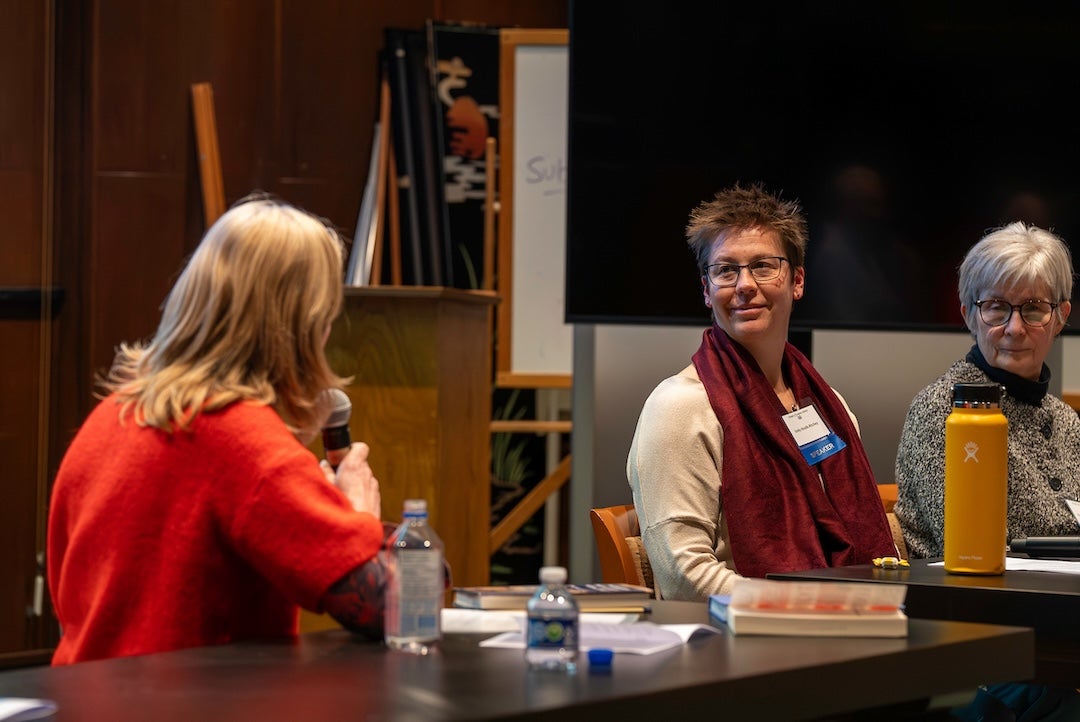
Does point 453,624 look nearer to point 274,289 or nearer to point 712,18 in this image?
point 274,289

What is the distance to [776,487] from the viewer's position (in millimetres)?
2762

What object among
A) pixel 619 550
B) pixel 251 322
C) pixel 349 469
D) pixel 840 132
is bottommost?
pixel 619 550

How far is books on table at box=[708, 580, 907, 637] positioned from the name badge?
1.09 m

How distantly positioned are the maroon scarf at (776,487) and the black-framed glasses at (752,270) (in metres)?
0.11

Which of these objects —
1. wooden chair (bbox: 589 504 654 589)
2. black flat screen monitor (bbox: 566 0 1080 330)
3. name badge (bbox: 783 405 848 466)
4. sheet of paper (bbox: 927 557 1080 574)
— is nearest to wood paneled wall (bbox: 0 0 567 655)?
black flat screen monitor (bbox: 566 0 1080 330)

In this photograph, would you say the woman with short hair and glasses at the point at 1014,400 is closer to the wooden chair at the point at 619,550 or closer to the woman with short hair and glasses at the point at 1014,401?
the woman with short hair and glasses at the point at 1014,401

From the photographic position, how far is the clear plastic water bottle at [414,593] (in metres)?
1.67

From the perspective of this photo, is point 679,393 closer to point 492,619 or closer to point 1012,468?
point 1012,468

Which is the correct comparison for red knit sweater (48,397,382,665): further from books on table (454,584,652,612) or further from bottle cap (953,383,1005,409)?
bottle cap (953,383,1005,409)

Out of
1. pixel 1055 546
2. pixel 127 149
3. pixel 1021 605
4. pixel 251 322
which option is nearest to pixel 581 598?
pixel 251 322

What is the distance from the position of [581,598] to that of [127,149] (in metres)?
4.10

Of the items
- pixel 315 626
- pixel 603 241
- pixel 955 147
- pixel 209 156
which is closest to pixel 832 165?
pixel 955 147

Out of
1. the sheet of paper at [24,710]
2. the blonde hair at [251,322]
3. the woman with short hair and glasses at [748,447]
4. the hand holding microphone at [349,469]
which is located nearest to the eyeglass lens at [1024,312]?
the woman with short hair and glasses at [748,447]

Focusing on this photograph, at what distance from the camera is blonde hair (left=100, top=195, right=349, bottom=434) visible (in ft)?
5.89
